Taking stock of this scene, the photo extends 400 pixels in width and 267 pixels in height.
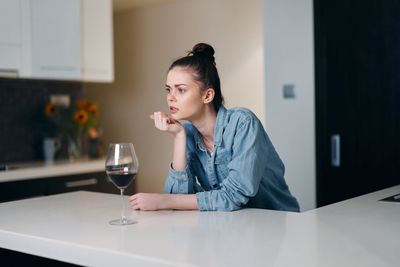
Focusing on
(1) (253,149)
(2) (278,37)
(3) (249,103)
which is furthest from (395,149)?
(1) (253,149)

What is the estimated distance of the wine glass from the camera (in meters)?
1.60

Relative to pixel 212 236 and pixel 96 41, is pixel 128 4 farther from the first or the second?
pixel 212 236

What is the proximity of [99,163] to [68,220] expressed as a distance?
2.25m

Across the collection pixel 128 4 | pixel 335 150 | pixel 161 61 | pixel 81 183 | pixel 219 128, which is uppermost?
pixel 128 4

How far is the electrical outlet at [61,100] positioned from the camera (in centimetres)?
422

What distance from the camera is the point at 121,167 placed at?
5.28 ft

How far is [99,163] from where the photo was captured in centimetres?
393

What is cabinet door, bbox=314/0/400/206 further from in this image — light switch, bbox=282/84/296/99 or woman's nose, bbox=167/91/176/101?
woman's nose, bbox=167/91/176/101

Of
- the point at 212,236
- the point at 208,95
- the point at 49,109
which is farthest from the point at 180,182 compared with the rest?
the point at 49,109

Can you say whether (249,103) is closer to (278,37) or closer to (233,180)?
(278,37)

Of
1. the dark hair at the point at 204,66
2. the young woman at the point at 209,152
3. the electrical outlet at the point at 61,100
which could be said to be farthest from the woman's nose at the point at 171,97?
the electrical outlet at the point at 61,100

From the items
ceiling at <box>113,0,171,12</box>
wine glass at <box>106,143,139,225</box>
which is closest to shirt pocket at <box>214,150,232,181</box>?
wine glass at <box>106,143,139,225</box>

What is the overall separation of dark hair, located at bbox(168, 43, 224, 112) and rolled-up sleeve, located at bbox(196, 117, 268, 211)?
0.20m

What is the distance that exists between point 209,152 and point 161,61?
11.0ft
